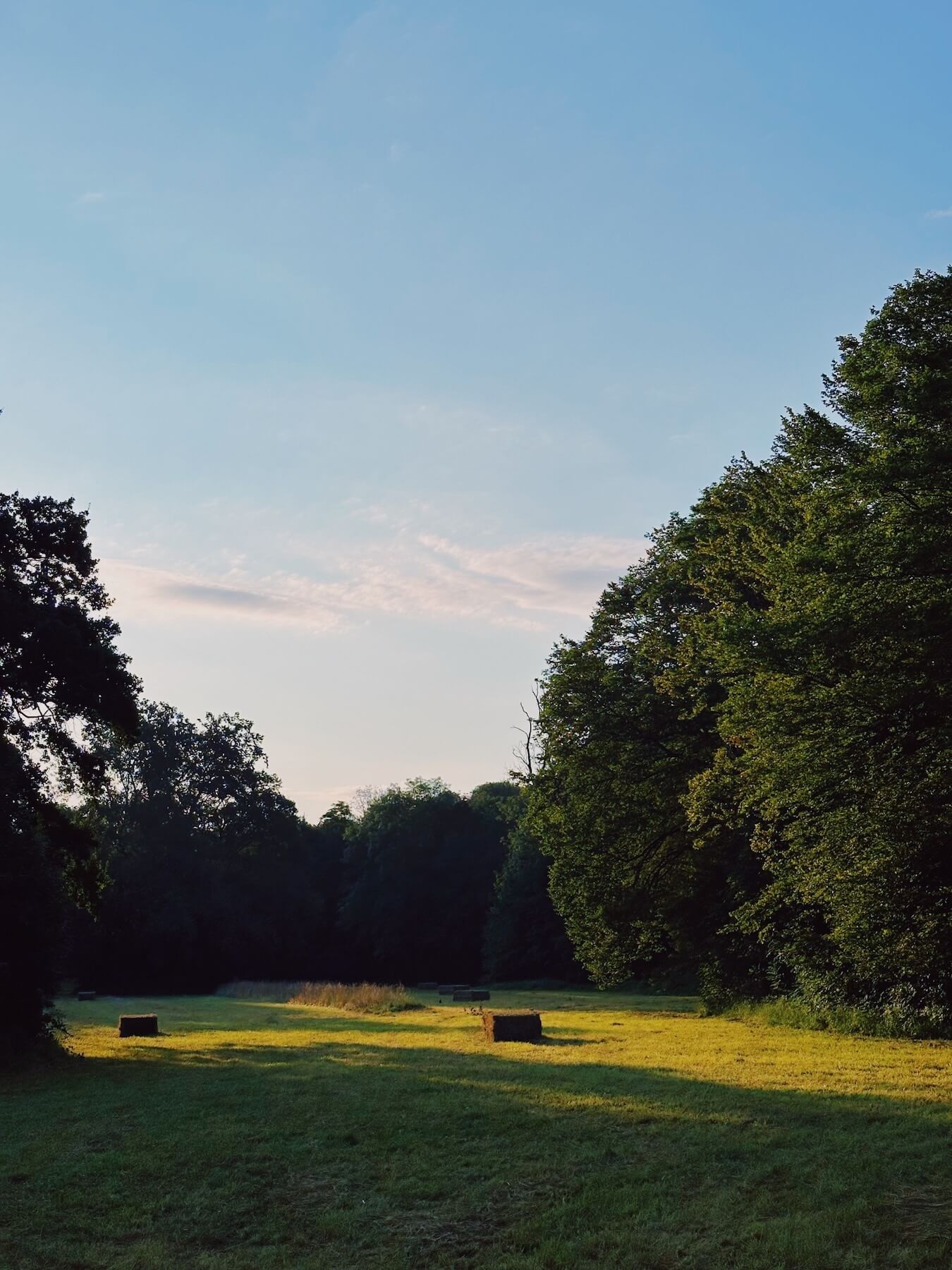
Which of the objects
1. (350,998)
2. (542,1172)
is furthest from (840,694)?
(350,998)

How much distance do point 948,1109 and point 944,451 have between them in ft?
33.0

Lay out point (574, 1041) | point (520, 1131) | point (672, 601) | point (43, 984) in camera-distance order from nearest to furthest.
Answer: point (520, 1131)
point (43, 984)
point (574, 1041)
point (672, 601)

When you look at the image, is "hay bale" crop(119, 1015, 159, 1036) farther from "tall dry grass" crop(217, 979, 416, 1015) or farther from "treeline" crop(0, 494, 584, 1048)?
"treeline" crop(0, 494, 584, 1048)

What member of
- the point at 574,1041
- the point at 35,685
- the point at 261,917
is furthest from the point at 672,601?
the point at 261,917

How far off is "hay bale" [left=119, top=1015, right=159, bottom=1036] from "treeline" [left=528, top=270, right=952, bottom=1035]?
13938 mm

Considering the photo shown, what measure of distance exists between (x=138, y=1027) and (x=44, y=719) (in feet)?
33.9

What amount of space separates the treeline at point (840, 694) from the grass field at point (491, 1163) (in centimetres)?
319

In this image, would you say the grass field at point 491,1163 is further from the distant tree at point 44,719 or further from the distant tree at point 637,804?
the distant tree at point 637,804

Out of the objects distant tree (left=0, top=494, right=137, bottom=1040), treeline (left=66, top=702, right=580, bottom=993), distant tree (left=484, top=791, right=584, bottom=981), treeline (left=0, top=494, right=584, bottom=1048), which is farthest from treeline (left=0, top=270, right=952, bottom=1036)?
treeline (left=66, top=702, right=580, bottom=993)

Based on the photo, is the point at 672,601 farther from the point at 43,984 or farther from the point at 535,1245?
the point at 535,1245

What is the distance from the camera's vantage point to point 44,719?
76.5 feet

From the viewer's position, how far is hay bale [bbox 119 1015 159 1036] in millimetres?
28531

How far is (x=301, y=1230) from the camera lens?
943 centimetres

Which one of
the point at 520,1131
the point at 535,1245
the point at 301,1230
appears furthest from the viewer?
the point at 520,1131
